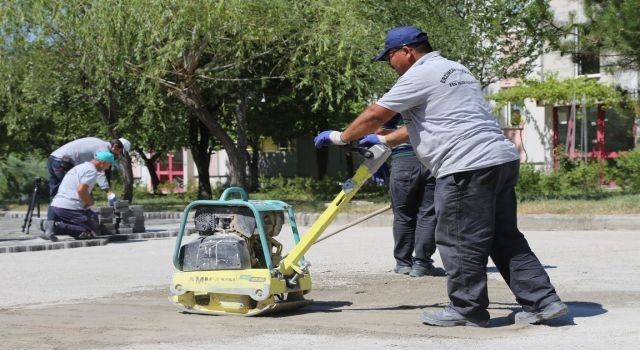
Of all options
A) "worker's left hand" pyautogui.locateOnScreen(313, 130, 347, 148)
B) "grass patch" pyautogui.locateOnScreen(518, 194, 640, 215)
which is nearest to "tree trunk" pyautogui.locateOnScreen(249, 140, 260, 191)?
"grass patch" pyautogui.locateOnScreen(518, 194, 640, 215)

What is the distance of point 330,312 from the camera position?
7977mm

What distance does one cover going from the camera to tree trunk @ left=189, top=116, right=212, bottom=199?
3403 centimetres

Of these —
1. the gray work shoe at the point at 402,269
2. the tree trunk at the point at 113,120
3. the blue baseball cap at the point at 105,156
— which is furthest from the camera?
the tree trunk at the point at 113,120

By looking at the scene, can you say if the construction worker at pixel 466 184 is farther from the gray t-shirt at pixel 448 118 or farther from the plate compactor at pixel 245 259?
the plate compactor at pixel 245 259

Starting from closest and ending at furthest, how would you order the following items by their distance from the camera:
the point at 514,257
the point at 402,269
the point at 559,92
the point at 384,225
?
the point at 514,257
the point at 402,269
the point at 384,225
the point at 559,92

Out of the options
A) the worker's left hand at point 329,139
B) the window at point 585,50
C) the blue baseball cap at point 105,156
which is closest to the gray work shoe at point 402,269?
the worker's left hand at point 329,139

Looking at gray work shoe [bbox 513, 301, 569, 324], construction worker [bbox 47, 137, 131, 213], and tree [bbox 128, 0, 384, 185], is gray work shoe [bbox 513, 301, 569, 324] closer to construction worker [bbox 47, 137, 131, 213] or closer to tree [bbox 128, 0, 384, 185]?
construction worker [bbox 47, 137, 131, 213]

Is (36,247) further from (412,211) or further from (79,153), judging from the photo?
(412,211)

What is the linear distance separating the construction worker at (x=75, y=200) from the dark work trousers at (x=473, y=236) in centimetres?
964

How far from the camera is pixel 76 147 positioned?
17.6m

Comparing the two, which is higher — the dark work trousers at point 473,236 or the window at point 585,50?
the window at point 585,50

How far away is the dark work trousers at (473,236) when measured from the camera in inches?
272

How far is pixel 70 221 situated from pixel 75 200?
1.18ft

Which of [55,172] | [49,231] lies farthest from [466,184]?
[55,172]
